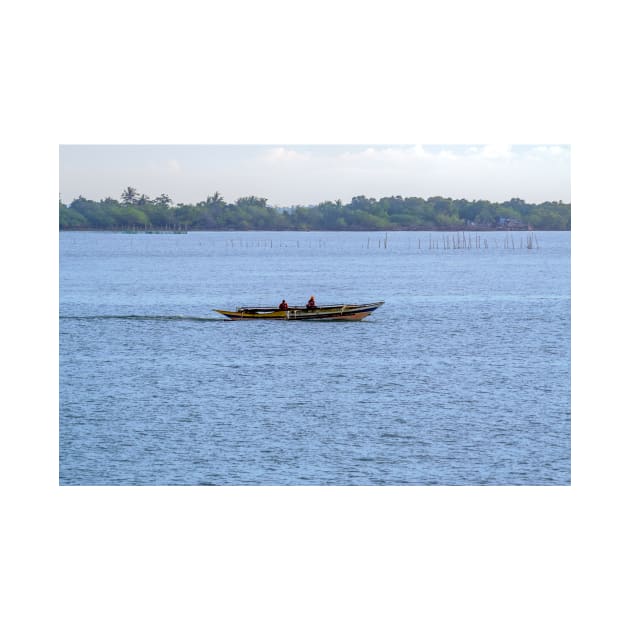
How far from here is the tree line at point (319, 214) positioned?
4144cm

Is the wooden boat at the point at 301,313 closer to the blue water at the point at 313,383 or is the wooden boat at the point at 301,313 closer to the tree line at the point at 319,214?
the blue water at the point at 313,383

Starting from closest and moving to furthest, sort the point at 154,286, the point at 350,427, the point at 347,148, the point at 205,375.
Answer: the point at 350,427
the point at 205,375
the point at 347,148
the point at 154,286

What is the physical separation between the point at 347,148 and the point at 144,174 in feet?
20.0

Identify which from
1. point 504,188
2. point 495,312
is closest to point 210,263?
point 495,312

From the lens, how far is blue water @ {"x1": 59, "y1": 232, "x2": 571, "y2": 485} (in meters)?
20.9

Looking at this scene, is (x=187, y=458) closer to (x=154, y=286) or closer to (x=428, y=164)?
(x=428, y=164)

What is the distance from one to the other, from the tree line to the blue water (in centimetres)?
274

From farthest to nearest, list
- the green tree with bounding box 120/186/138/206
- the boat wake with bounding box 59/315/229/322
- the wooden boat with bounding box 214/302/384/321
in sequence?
the boat wake with bounding box 59/315/229/322 → the wooden boat with bounding box 214/302/384/321 → the green tree with bounding box 120/186/138/206

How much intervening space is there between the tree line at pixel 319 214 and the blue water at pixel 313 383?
2.74 m

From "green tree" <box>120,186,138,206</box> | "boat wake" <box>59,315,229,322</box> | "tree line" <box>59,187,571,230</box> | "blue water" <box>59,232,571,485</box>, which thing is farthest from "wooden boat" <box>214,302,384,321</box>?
"green tree" <box>120,186,138,206</box>

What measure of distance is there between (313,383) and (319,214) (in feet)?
51.5

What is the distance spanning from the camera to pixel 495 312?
4069cm

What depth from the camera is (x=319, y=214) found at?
4269cm

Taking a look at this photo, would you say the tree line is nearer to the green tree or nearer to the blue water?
the green tree
